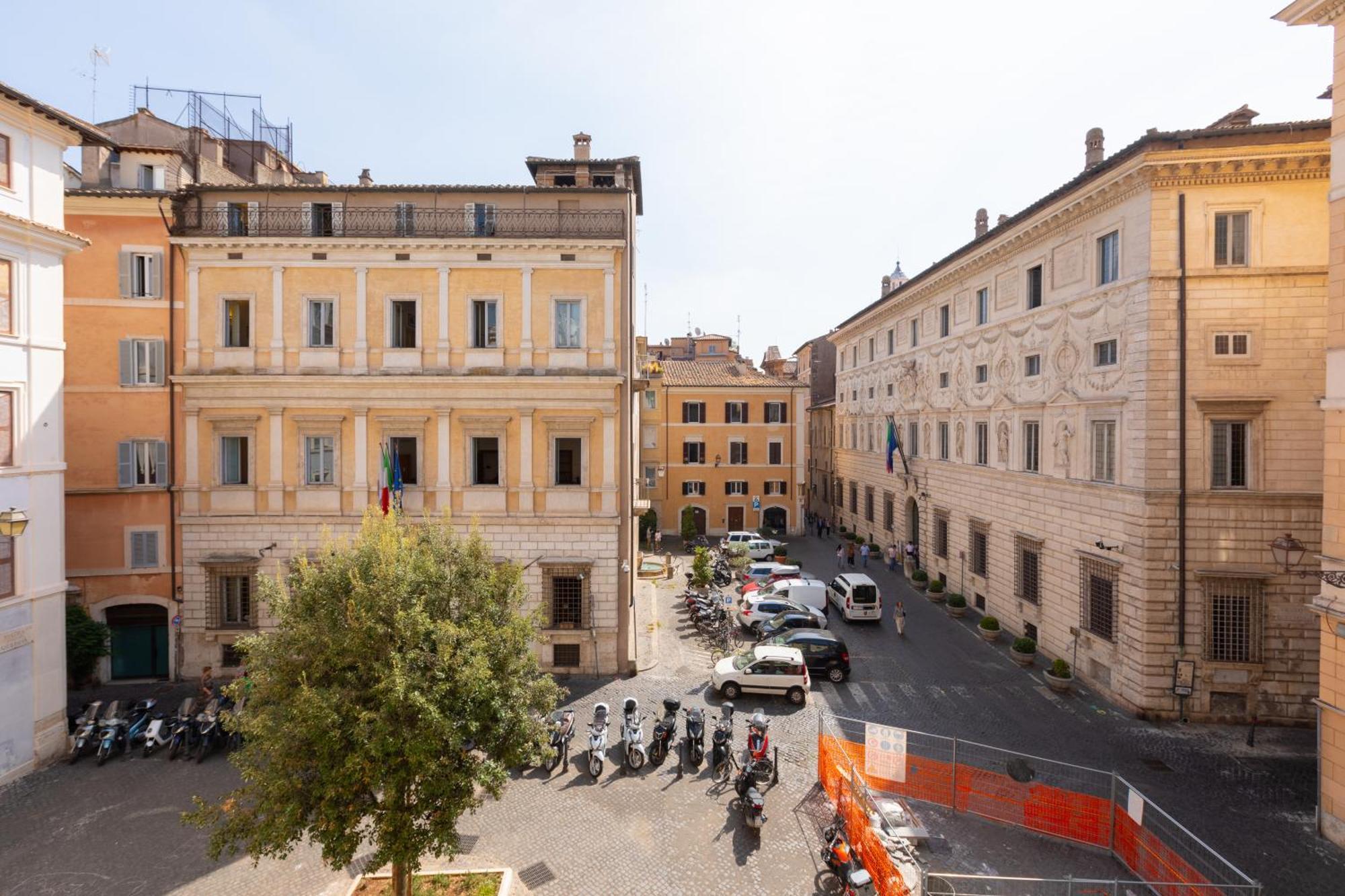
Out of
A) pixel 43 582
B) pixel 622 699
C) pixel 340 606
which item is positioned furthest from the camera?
pixel 622 699

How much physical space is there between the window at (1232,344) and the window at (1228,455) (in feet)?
5.91

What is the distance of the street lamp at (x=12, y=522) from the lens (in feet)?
43.4

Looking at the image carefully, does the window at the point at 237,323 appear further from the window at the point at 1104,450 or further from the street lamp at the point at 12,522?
the window at the point at 1104,450

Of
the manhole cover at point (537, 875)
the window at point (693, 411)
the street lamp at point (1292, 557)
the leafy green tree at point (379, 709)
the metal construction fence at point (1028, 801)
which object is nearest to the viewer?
the leafy green tree at point (379, 709)

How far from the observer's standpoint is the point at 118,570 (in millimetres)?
20000

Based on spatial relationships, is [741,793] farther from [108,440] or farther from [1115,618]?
[108,440]

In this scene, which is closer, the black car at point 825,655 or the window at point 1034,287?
the black car at point 825,655

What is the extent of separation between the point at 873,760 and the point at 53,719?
19.3m

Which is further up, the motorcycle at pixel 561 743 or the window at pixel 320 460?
the window at pixel 320 460

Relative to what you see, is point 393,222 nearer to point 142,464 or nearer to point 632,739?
point 142,464

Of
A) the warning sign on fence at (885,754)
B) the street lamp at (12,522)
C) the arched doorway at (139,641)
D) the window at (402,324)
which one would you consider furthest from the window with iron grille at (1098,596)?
the arched doorway at (139,641)

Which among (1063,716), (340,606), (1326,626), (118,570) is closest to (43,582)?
(118,570)

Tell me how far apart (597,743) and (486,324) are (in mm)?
12734

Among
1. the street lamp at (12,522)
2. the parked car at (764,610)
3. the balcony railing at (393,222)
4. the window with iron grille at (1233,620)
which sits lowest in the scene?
the parked car at (764,610)
